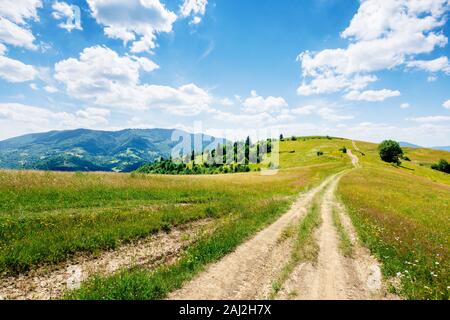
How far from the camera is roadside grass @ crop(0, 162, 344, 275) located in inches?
A: 407

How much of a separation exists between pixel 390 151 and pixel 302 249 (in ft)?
390

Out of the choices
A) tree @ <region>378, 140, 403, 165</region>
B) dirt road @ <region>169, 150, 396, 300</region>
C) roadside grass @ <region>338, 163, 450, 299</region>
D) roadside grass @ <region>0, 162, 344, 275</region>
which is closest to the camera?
dirt road @ <region>169, 150, 396, 300</region>

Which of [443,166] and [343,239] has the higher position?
[343,239]

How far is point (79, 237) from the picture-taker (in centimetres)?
1161

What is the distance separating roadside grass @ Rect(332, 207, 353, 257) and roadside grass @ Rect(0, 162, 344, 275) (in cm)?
588

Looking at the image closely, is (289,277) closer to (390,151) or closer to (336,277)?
(336,277)

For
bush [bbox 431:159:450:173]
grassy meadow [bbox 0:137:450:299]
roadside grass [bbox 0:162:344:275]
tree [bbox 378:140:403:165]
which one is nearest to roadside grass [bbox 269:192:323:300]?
grassy meadow [bbox 0:137:450:299]

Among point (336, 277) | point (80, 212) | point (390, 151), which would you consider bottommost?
point (336, 277)

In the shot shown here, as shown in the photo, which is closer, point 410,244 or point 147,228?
point 410,244

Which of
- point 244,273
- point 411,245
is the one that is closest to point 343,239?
point 411,245

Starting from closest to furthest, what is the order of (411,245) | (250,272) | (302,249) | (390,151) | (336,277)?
(336,277) < (250,272) < (302,249) < (411,245) < (390,151)

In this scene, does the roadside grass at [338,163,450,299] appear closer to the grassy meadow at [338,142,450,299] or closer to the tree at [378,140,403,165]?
the grassy meadow at [338,142,450,299]

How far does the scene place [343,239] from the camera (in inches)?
561
